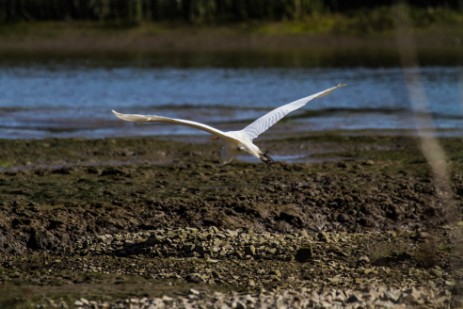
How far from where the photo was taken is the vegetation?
156 ft

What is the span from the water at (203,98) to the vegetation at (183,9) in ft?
31.1

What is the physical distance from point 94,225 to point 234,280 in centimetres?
244

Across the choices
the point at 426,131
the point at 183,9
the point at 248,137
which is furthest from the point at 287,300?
the point at 183,9

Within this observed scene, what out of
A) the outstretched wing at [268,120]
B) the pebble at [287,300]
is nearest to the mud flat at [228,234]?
the pebble at [287,300]

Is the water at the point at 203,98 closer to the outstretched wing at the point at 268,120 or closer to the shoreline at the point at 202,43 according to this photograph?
the outstretched wing at the point at 268,120

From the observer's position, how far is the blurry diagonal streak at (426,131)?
22.5 feet

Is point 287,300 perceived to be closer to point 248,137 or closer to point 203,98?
point 248,137

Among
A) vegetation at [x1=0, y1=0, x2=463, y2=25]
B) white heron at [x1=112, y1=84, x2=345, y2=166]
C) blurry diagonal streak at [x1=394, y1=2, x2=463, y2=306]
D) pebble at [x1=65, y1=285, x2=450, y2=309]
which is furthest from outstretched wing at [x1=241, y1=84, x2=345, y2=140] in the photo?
vegetation at [x1=0, y1=0, x2=463, y2=25]

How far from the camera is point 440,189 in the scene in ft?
45.0

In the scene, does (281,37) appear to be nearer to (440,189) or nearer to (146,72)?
(146,72)

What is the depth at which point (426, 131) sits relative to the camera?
8656mm

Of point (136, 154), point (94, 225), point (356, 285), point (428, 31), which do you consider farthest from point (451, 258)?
point (428, 31)

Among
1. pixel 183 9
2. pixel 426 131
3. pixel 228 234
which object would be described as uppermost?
pixel 183 9

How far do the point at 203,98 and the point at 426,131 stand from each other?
20291 mm
